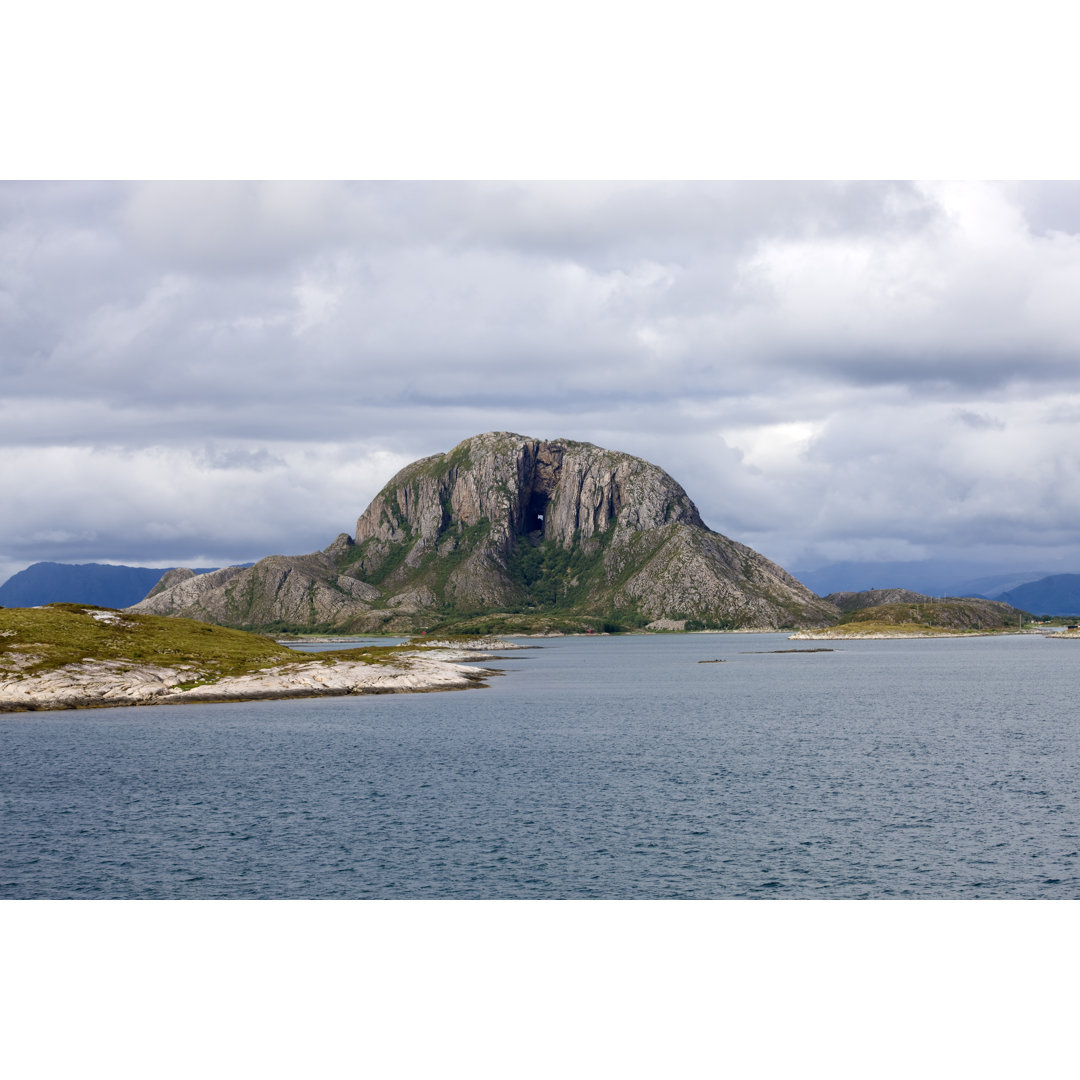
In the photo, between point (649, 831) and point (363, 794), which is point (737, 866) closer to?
point (649, 831)

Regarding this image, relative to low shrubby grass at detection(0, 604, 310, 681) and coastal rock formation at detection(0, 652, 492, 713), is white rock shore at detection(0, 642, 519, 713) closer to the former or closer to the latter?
coastal rock formation at detection(0, 652, 492, 713)

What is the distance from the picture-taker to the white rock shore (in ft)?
435

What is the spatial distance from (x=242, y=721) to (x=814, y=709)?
77.1 meters

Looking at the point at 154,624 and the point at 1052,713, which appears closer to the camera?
the point at 1052,713

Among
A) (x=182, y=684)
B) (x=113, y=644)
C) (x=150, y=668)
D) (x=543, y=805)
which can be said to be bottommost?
(x=543, y=805)

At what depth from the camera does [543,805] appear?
63.2 meters

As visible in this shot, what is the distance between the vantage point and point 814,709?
12850 cm

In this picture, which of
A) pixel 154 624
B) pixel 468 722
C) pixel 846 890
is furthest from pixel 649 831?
pixel 154 624

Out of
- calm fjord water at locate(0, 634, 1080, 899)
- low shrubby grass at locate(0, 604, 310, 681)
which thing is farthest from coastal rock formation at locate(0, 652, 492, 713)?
calm fjord water at locate(0, 634, 1080, 899)

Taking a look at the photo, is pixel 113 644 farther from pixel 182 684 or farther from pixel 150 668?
pixel 182 684

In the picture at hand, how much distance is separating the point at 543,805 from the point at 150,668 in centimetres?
10654

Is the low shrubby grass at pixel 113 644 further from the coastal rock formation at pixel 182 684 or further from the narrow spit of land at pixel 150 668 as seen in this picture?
the coastal rock formation at pixel 182 684

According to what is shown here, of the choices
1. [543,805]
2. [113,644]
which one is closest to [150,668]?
[113,644]

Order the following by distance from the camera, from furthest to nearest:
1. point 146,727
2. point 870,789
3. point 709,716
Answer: point 709,716 < point 146,727 < point 870,789
